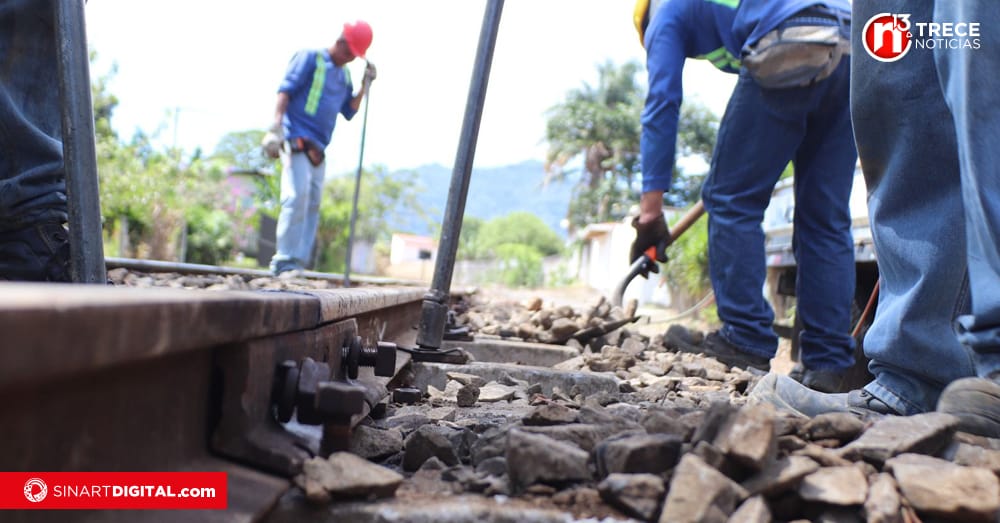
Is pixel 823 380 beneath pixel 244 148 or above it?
beneath

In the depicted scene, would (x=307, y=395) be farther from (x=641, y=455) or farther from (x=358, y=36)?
(x=358, y=36)

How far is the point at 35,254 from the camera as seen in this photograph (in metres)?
2.84

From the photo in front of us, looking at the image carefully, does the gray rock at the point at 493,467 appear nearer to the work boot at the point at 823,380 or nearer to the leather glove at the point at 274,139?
the work boot at the point at 823,380

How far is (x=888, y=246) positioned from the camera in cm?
206

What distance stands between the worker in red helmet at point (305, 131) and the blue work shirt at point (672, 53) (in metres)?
4.23

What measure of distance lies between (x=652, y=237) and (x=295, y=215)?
4054 mm

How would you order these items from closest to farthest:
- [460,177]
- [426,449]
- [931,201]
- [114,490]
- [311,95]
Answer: [114,490], [426,449], [931,201], [460,177], [311,95]

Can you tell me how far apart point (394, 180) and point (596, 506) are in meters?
39.1

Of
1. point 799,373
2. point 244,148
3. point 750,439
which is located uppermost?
point 244,148

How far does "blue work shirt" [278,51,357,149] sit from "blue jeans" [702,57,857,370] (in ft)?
15.6

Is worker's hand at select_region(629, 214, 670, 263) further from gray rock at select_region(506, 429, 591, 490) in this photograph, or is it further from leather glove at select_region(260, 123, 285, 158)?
leather glove at select_region(260, 123, 285, 158)

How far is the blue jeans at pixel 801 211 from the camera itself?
388cm

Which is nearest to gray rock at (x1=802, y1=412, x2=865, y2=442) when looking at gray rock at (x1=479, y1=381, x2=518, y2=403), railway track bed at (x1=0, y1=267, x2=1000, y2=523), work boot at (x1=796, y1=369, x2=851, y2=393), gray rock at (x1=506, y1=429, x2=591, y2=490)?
railway track bed at (x1=0, y1=267, x2=1000, y2=523)

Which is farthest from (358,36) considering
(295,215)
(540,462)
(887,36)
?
(540,462)
